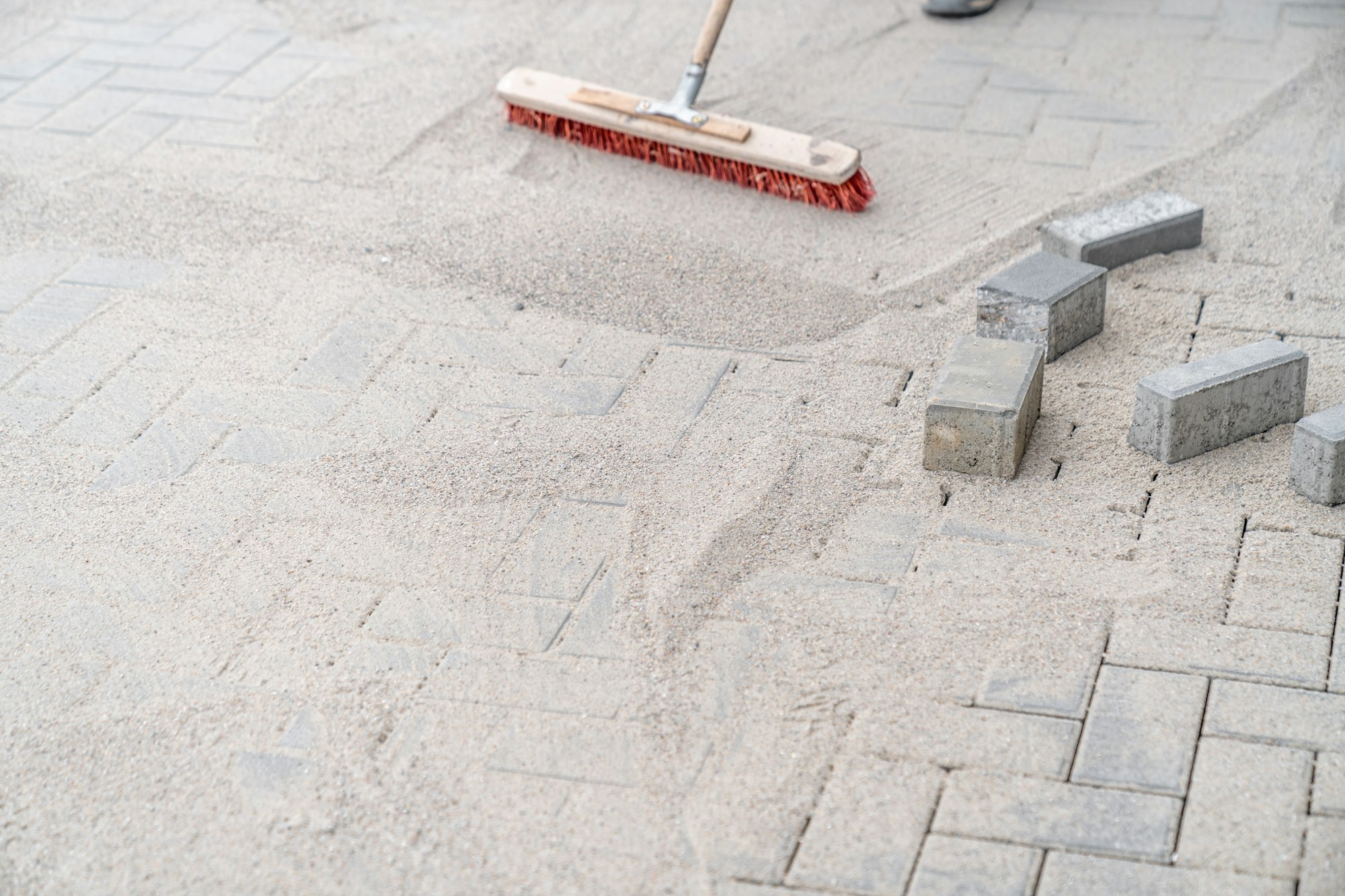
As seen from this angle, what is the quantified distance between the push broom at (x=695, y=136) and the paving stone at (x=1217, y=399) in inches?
62.2

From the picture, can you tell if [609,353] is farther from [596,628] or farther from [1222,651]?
[1222,651]

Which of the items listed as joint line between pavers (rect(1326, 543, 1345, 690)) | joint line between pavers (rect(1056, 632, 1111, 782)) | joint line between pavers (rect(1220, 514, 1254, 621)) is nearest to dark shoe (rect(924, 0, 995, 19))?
joint line between pavers (rect(1220, 514, 1254, 621))

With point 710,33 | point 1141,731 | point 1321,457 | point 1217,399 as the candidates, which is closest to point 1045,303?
point 1217,399

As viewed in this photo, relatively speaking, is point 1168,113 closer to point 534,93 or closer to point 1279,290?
point 1279,290

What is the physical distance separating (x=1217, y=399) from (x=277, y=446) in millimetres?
2570

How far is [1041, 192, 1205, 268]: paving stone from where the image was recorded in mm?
4090

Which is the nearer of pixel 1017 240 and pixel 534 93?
pixel 1017 240

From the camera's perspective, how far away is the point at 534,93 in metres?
5.09

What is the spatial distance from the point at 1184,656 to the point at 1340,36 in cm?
416

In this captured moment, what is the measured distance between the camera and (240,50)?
20.0 ft

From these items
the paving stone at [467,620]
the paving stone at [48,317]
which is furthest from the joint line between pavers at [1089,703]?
the paving stone at [48,317]

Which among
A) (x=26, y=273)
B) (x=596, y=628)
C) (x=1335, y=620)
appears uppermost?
(x=26, y=273)

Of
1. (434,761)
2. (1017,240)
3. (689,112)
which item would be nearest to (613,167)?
(689,112)

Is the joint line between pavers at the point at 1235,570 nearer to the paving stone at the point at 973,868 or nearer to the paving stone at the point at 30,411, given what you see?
the paving stone at the point at 973,868
